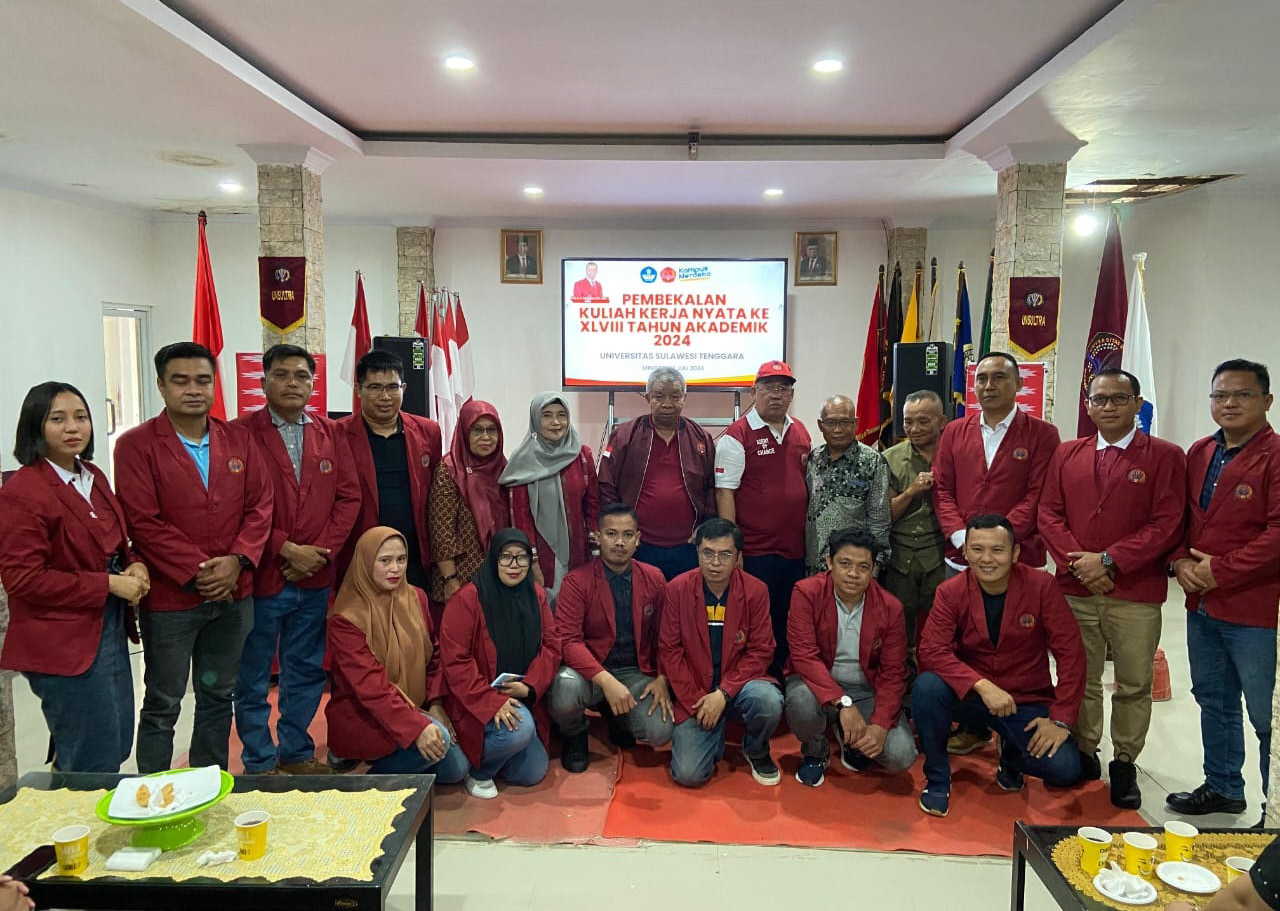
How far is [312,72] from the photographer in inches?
151

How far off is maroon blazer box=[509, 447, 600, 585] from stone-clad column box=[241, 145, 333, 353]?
2099 millimetres

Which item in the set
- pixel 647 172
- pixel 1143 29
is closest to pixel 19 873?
pixel 1143 29

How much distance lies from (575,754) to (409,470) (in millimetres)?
1336

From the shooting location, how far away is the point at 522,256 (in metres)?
7.49

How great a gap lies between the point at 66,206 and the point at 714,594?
20.7ft

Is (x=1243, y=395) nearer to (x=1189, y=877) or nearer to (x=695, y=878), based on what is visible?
(x=1189, y=877)

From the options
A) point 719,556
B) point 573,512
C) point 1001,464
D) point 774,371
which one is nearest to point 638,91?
point 774,371

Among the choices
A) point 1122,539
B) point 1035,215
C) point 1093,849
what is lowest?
point 1093,849

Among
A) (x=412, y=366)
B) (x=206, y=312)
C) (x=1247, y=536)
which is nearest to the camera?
(x=1247, y=536)

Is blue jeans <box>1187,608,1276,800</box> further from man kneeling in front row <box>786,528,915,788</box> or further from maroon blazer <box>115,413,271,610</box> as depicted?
maroon blazer <box>115,413,271,610</box>

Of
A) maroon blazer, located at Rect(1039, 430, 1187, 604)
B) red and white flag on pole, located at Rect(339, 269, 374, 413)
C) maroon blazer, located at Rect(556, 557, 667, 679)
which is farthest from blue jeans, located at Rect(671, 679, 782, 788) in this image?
red and white flag on pole, located at Rect(339, 269, 374, 413)

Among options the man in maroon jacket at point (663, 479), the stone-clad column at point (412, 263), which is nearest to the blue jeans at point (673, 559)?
the man in maroon jacket at point (663, 479)

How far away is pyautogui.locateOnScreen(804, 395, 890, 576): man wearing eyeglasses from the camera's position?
361cm

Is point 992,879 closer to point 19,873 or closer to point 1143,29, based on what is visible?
point 19,873
